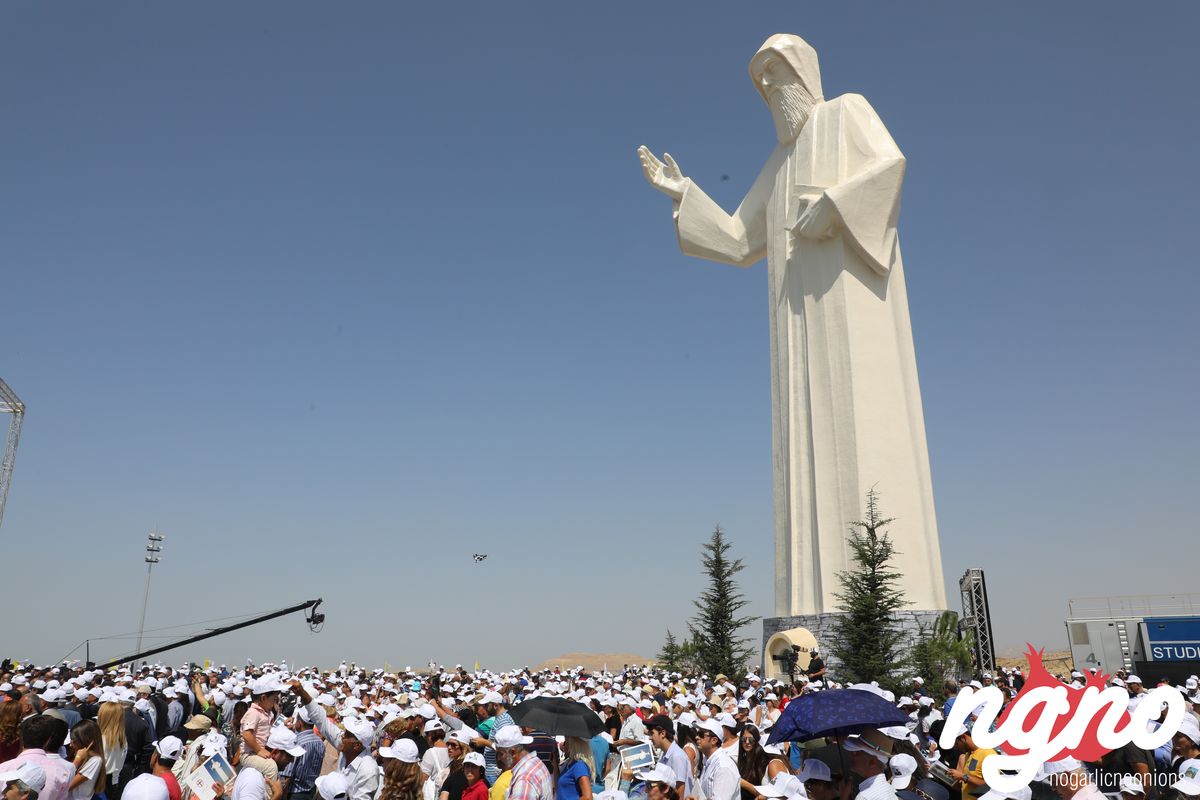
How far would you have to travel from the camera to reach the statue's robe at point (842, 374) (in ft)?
82.7

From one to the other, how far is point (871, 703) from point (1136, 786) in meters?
1.80

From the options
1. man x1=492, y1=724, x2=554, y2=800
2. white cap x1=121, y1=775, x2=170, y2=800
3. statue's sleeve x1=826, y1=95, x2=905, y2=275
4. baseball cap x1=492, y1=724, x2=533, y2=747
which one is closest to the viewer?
white cap x1=121, y1=775, x2=170, y2=800

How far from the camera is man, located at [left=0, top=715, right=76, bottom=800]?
5.82 m

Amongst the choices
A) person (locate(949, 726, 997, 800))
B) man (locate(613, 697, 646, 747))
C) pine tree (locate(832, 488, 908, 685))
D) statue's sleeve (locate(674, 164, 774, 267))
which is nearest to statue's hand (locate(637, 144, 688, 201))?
statue's sleeve (locate(674, 164, 774, 267))

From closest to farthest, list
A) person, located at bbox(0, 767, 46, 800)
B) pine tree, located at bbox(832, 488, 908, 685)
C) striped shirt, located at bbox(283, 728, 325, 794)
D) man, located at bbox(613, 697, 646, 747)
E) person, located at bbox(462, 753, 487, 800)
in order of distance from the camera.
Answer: person, located at bbox(0, 767, 46, 800) → person, located at bbox(462, 753, 487, 800) → striped shirt, located at bbox(283, 728, 325, 794) → man, located at bbox(613, 697, 646, 747) → pine tree, located at bbox(832, 488, 908, 685)

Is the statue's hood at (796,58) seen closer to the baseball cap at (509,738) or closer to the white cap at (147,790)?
the baseball cap at (509,738)

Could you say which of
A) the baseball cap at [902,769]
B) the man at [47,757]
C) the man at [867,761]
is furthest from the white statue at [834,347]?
the man at [47,757]

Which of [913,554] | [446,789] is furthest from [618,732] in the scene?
[913,554]

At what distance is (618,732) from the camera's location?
490 inches

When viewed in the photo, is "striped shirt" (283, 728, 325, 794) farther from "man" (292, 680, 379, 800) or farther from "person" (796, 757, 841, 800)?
"person" (796, 757, 841, 800)

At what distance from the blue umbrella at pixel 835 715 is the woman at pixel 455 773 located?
9.00ft

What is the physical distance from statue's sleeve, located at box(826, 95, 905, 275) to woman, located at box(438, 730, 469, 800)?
2148 cm

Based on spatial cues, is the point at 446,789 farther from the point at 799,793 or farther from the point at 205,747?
the point at 799,793

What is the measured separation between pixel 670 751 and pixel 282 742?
3434mm
